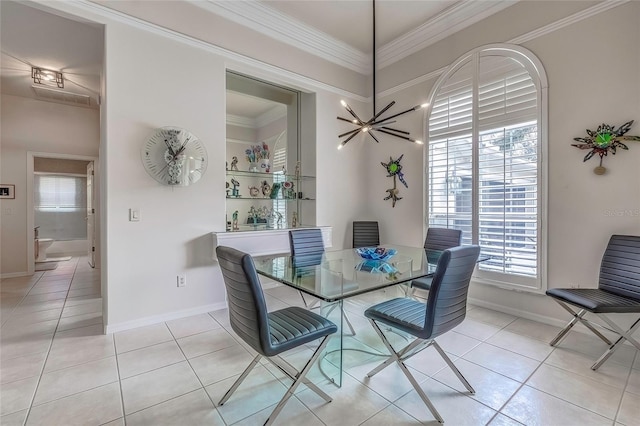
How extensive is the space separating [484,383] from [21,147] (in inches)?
278

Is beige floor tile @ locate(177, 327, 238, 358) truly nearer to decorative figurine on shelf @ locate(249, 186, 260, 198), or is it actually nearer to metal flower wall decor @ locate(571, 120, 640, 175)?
decorative figurine on shelf @ locate(249, 186, 260, 198)

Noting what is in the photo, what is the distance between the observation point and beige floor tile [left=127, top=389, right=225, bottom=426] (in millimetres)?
1583

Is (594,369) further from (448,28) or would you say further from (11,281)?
(11,281)

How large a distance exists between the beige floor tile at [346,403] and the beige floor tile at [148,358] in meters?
1.12

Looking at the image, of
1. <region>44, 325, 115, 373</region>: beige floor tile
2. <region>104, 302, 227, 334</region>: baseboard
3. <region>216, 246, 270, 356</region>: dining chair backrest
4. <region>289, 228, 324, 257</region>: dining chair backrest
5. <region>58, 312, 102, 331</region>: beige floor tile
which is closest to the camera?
<region>216, 246, 270, 356</region>: dining chair backrest

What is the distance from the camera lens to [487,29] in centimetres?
328

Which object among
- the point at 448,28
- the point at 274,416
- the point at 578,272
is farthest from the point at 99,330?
the point at 448,28

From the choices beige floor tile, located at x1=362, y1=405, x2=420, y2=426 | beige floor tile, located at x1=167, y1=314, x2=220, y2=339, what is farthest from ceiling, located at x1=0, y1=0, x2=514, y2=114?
beige floor tile, located at x1=362, y1=405, x2=420, y2=426

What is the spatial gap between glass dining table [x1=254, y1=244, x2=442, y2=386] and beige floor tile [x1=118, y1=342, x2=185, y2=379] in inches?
38.1

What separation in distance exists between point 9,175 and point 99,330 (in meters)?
3.99

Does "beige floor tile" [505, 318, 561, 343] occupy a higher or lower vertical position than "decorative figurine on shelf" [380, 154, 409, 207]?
lower

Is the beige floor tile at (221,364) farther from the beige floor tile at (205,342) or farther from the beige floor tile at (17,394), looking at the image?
the beige floor tile at (17,394)

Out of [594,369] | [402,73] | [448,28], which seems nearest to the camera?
[594,369]

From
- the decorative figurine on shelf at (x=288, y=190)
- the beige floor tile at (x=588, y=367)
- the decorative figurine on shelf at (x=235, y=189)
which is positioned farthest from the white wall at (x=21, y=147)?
the beige floor tile at (x=588, y=367)
